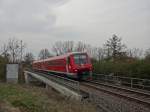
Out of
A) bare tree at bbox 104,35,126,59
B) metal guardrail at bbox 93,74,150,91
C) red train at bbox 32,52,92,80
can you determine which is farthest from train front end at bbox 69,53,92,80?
bare tree at bbox 104,35,126,59

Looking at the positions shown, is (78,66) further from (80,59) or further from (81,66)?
(80,59)

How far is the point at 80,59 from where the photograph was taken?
103 feet

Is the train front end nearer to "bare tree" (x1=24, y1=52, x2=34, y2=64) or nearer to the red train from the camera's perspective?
the red train

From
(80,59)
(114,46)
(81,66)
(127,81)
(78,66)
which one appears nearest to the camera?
(127,81)

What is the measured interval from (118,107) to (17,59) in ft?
228

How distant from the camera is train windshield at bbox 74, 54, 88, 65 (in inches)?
1225

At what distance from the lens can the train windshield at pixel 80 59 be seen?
31.1m

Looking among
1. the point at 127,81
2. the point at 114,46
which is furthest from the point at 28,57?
the point at 127,81

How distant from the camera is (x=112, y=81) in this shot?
29125mm

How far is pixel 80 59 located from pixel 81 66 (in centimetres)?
91

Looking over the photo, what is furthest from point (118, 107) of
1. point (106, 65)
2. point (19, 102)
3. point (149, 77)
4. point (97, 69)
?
point (97, 69)

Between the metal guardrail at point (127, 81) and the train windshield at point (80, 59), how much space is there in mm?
2889

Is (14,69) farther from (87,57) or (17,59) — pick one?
(17,59)

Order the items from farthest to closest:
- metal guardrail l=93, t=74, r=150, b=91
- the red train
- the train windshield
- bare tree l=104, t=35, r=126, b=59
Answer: bare tree l=104, t=35, r=126, b=59 < the train windshield < the red train < metal guardrail l=93, t=74, r=150, b=91
